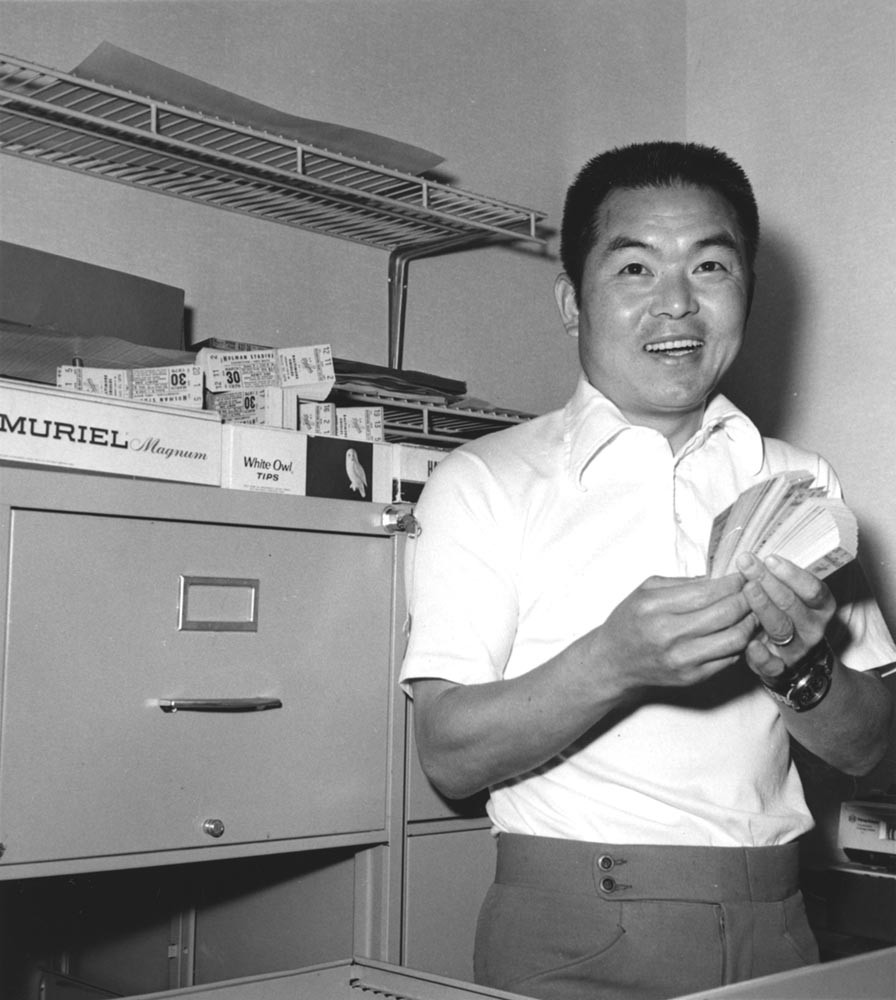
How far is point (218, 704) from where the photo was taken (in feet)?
4.01

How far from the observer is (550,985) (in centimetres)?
115

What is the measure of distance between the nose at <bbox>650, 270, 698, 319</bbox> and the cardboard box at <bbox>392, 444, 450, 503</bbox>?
35 cm

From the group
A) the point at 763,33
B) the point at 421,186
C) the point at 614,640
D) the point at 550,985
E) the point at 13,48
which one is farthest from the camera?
the point at 763,33

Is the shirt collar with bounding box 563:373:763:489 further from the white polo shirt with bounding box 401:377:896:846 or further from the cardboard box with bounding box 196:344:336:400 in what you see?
the cardboard box with bounding box 196:344:336:400

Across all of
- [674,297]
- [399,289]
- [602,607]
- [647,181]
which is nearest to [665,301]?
[674,297]

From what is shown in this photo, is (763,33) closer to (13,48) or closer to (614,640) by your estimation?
(13,48)

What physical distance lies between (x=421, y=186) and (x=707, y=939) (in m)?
1.07

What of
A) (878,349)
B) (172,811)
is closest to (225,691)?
(172,811)

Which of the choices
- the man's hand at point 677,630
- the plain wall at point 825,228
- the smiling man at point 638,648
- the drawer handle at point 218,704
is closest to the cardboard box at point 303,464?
the smiling man at point 638,648

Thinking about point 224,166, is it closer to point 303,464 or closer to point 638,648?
point 303,464

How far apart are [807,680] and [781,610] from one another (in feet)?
0.45

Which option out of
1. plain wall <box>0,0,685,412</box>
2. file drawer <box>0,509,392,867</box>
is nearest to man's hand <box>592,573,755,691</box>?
file drawer <box>0,509,392,867</box>

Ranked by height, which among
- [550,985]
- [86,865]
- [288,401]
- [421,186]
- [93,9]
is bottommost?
[550,985]

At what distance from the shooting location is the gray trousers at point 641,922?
3.73 feet
